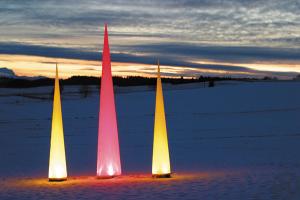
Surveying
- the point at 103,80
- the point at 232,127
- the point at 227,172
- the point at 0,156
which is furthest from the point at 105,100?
the point at 232,127

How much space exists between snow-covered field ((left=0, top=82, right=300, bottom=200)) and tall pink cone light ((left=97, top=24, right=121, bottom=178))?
0.44m

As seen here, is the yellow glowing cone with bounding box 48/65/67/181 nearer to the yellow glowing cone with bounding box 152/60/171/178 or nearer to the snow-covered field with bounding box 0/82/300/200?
the snow-covered field with bounding box 0/82/300/200

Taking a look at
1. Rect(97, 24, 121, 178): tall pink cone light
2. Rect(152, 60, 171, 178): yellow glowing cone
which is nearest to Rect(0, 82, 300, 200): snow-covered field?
Rect(152, 60, 171, 178): yellow glowing cone

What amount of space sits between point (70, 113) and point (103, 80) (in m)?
28.0

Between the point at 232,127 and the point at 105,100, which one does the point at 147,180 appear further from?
the point at 232,127

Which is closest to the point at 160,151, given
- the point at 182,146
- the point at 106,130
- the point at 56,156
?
the point at 106,130

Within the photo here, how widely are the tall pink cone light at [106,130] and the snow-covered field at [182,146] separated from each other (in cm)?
44

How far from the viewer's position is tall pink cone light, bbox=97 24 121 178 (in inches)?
669

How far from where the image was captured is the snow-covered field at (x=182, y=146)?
14.8 m

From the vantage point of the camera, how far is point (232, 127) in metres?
33.6

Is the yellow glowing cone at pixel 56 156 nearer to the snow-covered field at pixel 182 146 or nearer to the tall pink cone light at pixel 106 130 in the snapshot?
the snow-covered field at pixel 182 146

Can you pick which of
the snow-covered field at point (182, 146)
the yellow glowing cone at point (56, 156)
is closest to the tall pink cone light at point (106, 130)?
the snow-covered field at point (182, 146)

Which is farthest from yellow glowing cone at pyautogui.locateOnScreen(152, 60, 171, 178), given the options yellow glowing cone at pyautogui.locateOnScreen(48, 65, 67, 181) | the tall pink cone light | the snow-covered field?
yellow glowing cone at pyautogui.locateOnScreen(48, 65, 67, 181)

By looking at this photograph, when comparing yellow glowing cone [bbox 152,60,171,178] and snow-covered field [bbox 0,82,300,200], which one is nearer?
snow-covered field [bbox 0,82,300,200]
